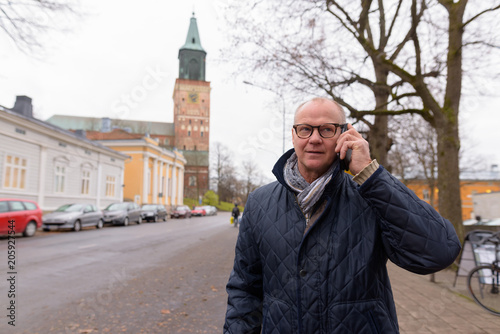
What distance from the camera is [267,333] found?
6.06 ft

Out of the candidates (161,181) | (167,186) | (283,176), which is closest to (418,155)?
(283,176)

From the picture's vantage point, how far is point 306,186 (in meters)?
1.90

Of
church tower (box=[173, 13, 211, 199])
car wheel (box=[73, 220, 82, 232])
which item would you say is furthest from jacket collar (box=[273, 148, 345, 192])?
church tower (box=[173, 13, 211, 199])

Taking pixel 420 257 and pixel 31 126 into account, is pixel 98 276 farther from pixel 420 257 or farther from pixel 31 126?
pixel 31 126

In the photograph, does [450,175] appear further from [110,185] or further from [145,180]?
[145,180]

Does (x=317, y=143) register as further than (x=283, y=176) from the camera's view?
No

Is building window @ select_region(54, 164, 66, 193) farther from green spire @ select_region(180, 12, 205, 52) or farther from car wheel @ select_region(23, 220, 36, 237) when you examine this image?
green spire @ select_region(180, 12, 205, 52)

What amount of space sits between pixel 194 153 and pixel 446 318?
261 feet

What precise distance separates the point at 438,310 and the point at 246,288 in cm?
455

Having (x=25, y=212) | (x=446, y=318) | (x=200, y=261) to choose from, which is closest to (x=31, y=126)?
(x=25, y=212)

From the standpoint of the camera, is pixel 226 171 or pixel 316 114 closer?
pixel 316 114

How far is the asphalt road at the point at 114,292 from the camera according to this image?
15.0 ft

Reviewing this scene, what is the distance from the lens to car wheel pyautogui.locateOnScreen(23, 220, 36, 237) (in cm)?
1502

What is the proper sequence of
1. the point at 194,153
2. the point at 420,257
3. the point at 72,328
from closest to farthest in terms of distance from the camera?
the point at 420,257 < the point at 72,328 < the point at 194,153
